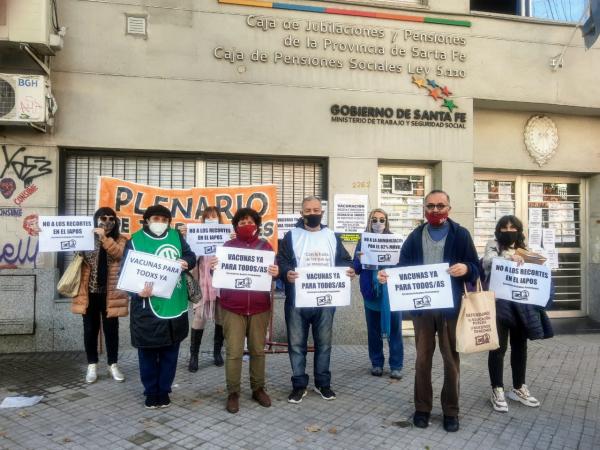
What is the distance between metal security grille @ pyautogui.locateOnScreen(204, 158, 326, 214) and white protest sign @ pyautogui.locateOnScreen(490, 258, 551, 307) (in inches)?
140

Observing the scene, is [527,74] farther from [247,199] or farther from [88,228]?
[88,228]

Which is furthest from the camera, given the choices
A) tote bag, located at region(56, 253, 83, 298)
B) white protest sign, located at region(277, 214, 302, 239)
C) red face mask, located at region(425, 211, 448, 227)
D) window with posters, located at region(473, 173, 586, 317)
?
window with posters, located at region(473, 173, 586, 317)

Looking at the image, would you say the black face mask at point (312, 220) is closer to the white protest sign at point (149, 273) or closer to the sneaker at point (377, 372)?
the white protest sign at point (149, 273)

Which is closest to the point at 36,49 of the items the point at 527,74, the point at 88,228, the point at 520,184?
the point at 88,228

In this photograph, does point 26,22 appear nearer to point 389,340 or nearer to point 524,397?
point 389,340

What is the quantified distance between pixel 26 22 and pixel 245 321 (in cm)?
471

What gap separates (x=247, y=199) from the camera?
6254 mm

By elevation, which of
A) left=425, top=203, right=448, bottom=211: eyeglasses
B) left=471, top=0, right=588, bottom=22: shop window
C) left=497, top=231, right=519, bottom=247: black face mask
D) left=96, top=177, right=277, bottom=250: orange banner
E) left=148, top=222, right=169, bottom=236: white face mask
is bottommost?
left=497, top=231, right=519, bottom=247: black face mask

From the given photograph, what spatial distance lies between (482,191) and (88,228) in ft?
21.8

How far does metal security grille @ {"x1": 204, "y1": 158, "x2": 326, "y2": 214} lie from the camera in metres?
7.25

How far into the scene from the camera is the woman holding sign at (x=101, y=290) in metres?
5.12

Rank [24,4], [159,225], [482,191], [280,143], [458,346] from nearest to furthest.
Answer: [458,346] < [159,225] < [24,4] < [280,143] < [482,191]

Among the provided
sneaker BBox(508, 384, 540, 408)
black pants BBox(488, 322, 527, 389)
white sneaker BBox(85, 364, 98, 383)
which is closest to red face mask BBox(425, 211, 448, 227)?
black pants BBox(488, 322, 527, 389)

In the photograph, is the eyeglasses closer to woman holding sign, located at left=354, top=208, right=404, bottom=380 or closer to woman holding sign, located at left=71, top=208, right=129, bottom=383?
woman holding sign, located at left=354, top=208, right=404, bottom=380
